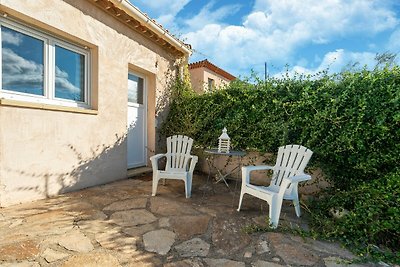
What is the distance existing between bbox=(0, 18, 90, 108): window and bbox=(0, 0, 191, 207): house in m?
0.01

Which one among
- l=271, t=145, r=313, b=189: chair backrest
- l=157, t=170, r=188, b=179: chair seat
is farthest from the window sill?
l=271, t=145, r=313, b=189: chair backrest

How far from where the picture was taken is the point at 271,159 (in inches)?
165

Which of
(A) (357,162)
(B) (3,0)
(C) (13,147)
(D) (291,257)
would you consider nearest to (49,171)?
(C) (13,147)

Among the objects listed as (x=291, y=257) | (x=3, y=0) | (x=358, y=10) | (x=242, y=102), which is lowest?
(x=291, y=257)

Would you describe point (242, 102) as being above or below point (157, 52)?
below

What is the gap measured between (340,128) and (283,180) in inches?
59.7

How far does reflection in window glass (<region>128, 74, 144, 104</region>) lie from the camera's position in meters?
5.07

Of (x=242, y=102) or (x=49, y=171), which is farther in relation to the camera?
(x=242, y=102)

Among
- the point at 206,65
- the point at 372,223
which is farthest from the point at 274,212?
the point at 206,65

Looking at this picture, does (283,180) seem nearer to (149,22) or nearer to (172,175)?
(172,175)

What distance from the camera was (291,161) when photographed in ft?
10.4

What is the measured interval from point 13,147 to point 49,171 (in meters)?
0.60

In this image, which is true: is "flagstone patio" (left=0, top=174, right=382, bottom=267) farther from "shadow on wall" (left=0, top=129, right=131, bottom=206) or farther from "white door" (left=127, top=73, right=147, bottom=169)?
"white door" (left=127, top=73, right=147, bottom=169)

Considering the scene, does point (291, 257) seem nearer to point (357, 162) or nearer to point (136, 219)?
point (136, 219)
